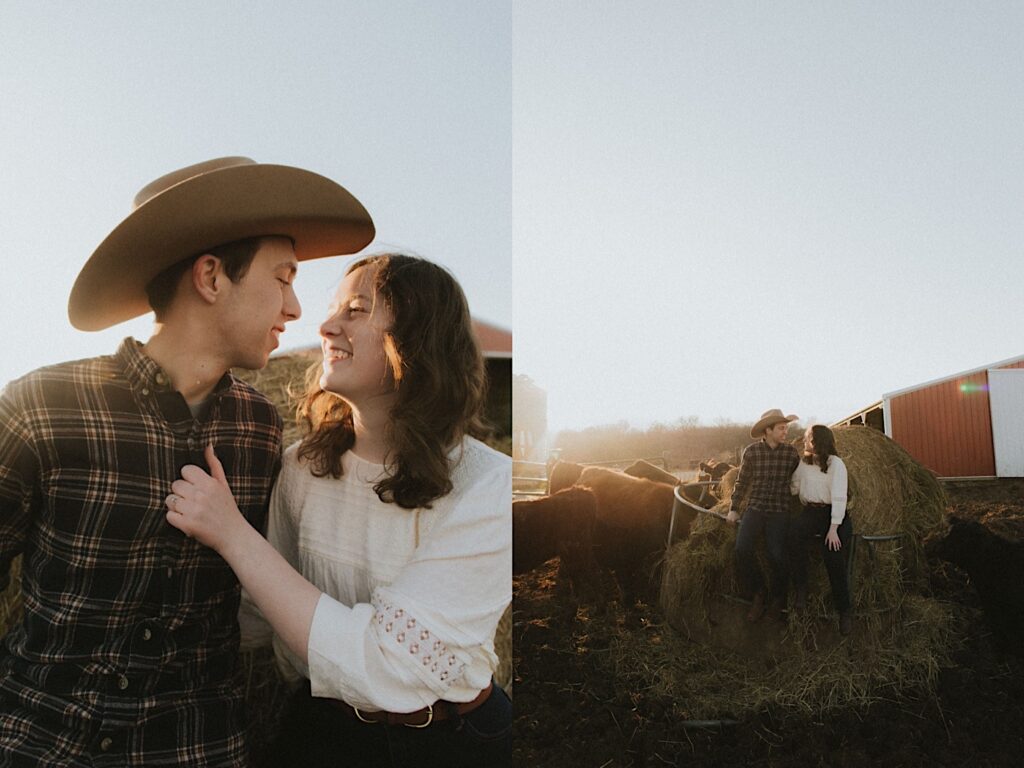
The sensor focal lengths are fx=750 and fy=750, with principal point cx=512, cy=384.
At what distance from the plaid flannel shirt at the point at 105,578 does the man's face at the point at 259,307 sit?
147mm

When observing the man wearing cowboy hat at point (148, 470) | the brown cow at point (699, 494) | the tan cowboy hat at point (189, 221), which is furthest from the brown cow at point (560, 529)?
the tan cowboy hat at point (189, 221)

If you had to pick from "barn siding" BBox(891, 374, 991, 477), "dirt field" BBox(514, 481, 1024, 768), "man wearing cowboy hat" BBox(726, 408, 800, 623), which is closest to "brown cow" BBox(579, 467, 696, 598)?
"dirt field" BBox(514, 481, 1024, 768)

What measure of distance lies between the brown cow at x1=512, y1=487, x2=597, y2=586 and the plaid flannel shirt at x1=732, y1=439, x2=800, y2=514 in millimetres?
586

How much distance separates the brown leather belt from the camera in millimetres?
1472

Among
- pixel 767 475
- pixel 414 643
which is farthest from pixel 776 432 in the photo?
pixel 414 643

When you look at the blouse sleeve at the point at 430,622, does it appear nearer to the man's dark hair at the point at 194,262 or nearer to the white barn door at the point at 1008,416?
the man's dark hair at the point at 194,262

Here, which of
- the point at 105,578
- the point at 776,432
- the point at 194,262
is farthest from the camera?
the point at 776,432

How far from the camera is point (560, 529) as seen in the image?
3.02 metres

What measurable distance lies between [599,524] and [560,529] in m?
0.16

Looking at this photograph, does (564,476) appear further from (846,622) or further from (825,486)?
(846,622)

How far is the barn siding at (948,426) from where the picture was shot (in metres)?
2.76

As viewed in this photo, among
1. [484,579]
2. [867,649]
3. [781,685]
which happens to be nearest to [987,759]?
[867,649]

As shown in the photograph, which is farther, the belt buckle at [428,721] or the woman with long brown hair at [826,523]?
the woman with long brown hair at [826,523]

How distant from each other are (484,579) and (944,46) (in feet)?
10.1
